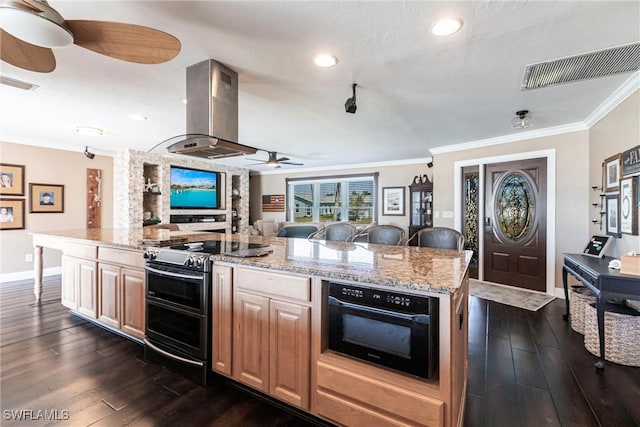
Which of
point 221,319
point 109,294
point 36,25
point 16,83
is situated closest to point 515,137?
point 221,319

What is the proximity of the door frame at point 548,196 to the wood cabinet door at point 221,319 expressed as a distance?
4.33 m

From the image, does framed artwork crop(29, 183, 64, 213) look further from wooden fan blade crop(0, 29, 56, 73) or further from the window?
the window

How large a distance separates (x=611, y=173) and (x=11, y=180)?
8308 mm

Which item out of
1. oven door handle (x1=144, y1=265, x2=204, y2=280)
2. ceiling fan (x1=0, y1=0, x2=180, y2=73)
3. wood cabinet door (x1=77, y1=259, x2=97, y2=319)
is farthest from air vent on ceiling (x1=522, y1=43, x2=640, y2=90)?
wood cabinet door (x1=77, y1=259, x2=97, y2=319)

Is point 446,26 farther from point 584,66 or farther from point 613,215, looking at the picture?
point 613,215

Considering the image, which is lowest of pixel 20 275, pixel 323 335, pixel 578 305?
pixel 20 275

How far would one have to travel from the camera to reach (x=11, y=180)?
481 centimetres

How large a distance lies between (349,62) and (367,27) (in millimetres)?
440

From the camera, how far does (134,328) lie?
250 centimetres

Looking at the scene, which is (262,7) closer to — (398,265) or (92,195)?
(398,265)

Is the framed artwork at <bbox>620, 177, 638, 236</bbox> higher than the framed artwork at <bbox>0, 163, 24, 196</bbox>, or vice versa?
the framed artwork at <bbox>0, 163, 24, 196</bbox>

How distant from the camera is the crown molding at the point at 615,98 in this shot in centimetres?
254

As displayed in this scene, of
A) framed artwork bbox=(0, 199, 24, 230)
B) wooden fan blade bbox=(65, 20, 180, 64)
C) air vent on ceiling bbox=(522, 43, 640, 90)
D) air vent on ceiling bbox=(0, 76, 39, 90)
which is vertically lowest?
framed artwork bbox=(0, 199, 24, 230)

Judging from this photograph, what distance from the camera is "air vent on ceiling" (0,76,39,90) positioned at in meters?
2.61
